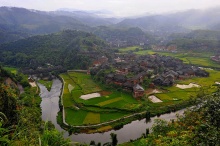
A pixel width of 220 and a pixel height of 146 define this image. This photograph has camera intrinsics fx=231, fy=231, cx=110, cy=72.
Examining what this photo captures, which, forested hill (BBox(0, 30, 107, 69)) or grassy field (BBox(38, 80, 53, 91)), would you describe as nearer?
grassy field (BBox(38, 80, 53, 91))

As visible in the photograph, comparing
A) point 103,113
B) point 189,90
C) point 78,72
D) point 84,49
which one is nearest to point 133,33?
point 84,49

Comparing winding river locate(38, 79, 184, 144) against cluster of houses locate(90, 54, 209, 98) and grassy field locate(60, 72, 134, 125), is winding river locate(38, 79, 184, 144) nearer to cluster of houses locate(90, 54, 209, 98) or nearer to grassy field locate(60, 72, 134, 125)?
grassy field locate(60, 72, 134, 125)

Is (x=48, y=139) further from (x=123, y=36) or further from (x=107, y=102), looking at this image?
(x=123, y=36)

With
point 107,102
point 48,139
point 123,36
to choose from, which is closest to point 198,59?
point 107,102

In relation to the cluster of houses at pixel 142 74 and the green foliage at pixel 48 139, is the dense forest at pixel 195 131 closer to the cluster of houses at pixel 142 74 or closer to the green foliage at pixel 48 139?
the green foliage at pixel 48 139

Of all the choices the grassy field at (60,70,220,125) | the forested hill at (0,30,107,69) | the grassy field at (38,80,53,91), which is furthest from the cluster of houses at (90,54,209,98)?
the grassy field at (38,80,53,91)

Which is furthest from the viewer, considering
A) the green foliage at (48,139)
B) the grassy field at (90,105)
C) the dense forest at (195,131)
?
the grassy field at (90,105)

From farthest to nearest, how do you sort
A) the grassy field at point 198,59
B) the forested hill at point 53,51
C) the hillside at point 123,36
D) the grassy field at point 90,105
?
the hillside at point 123,36 → the grassy field at point 198,59 → the forested hill at point 53,51 → the grassy field at point 90,105

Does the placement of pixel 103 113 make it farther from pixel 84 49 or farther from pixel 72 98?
pixel 84 49

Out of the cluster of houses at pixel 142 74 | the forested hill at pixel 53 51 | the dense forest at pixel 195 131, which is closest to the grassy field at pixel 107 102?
the cluster of houses at pixel 142 74

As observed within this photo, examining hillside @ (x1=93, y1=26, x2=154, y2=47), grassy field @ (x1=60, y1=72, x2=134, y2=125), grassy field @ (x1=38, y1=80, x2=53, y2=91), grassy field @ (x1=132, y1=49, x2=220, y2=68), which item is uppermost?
hillside @ (x1=93, y1=26, x2=154, y2=47)
